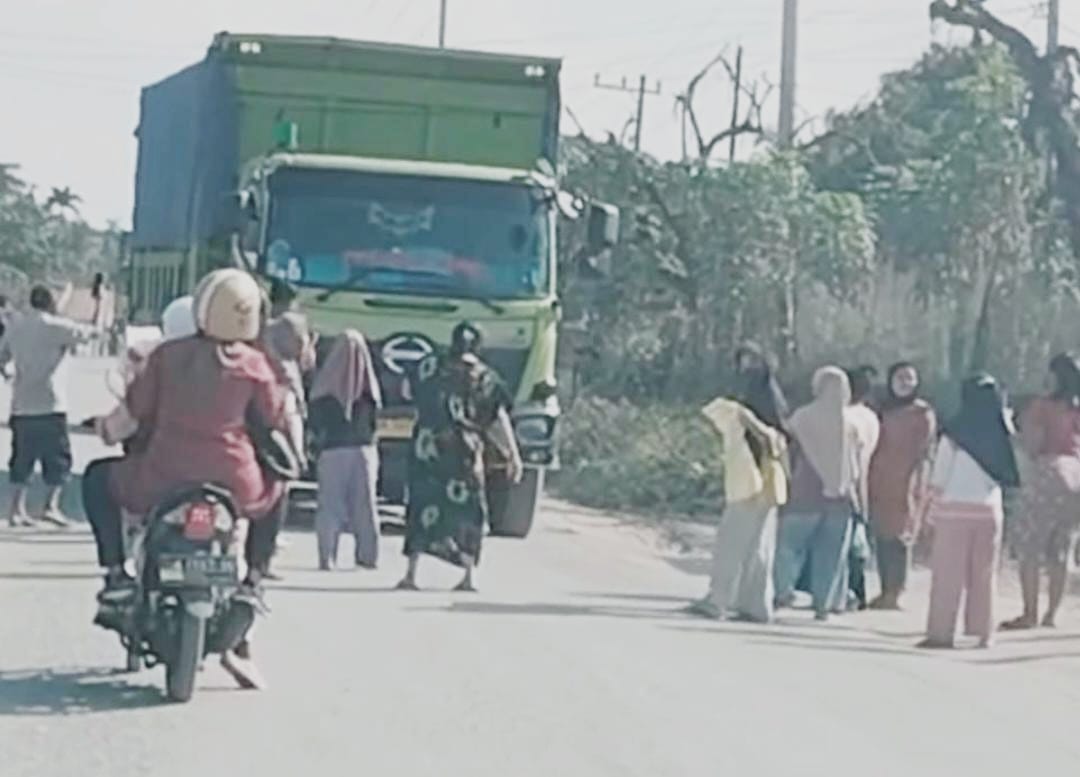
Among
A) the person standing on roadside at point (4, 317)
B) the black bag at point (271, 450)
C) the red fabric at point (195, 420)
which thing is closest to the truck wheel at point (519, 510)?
the person standing on roadside at point (4, 317)

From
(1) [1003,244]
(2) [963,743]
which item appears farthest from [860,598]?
(1) [1003,244]

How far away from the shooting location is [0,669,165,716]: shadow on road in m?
11.8

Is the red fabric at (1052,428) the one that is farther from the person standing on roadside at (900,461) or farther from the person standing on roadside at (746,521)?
the person standing on roadside at (746,521)

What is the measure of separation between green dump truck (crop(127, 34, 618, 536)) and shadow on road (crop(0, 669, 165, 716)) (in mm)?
9071

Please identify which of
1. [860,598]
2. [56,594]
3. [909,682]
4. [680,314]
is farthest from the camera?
[680,314]

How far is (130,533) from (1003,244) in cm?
2847

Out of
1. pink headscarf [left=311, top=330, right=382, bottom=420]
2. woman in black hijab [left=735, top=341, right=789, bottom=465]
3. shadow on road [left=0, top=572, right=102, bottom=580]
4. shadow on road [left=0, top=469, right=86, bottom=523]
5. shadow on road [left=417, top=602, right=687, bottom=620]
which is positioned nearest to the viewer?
shadow on road [left=417, top=602, right=687, bottom=620]

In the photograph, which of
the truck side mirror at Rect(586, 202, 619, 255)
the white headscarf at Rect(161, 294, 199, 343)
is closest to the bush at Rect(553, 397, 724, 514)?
the truck side mirror at Rect(586, 202, 619, 255)

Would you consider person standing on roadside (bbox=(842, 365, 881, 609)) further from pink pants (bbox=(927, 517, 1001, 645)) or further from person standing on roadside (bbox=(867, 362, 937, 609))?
pink pants (bbox=(927, 517, 1001, 645))

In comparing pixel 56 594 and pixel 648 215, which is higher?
pixel 648 215

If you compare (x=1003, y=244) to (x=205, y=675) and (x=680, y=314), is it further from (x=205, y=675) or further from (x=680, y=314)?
(x=205, y=675)

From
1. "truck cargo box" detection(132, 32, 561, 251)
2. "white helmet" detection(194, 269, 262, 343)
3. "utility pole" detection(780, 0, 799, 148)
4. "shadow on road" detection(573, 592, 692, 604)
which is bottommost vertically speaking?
"shadow on road" detection(573, 592, 692, 604)

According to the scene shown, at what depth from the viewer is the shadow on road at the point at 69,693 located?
11836mm

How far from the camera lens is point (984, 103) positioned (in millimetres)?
40781
